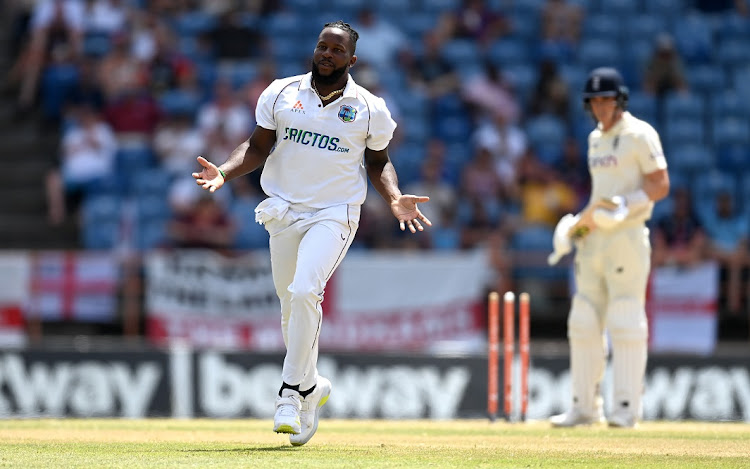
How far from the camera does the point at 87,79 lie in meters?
17.6

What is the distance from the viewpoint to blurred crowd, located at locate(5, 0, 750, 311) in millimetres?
15609

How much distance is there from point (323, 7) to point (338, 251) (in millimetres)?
11800

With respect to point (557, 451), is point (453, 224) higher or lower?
higher

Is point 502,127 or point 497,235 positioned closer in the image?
point 497,235

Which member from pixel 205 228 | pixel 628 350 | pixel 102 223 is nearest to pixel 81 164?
pixel 102 223

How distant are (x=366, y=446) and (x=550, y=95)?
34.3 ft

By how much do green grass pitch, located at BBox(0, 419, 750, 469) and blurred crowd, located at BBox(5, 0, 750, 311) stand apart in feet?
17.6

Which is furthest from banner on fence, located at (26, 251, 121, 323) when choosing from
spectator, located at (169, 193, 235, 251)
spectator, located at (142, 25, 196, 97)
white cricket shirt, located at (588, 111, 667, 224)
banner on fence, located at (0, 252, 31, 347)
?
white cricket shirt, located at (588, 111, 667, 224)

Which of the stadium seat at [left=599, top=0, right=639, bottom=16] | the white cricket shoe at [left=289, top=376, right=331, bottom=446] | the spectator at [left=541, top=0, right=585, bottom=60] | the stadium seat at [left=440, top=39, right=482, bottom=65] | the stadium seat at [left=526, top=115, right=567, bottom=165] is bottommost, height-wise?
the white cricket shoe at [left=289, top=376, right=331, bottom=446]

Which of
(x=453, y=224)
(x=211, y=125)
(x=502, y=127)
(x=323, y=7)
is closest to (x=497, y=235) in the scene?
(x=453, y=224)

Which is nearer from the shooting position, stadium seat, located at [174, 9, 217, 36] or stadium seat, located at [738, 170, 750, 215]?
stadium seat, located at [738, 170, 750, 215]

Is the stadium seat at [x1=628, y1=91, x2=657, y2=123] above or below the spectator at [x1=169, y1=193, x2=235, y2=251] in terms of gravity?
above

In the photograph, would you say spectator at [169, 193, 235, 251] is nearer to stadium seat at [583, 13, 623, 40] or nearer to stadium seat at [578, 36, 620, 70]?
stadium seat at [578, 36, 620, 70]

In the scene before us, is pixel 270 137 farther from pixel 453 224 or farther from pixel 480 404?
pixel 453 224
